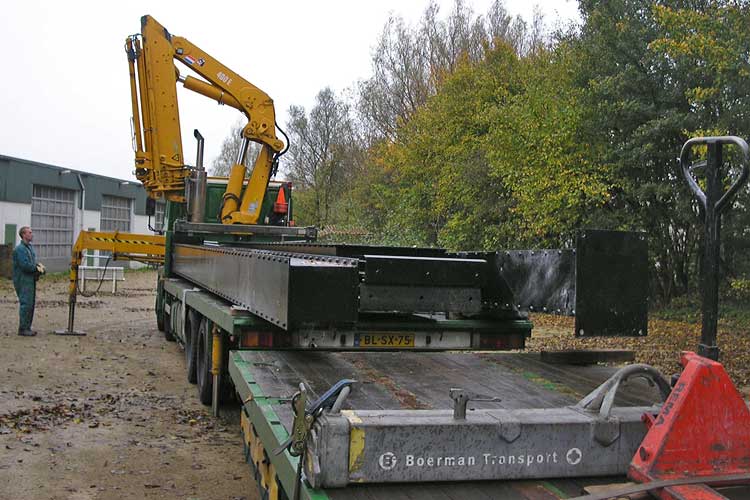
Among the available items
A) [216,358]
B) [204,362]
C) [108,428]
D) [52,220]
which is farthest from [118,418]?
[52,220]

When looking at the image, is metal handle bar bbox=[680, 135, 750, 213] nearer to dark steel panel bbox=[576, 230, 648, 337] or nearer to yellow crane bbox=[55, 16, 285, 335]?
dark steel panel bbox=[576, 230, 648, 337]

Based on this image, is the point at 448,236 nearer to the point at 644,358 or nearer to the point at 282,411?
the point at 644,358

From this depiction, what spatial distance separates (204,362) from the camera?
8.12 metres

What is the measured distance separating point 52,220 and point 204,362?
30.6 metres

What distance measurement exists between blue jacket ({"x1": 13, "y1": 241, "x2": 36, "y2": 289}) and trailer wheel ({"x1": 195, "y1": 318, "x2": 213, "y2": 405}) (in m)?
6.11

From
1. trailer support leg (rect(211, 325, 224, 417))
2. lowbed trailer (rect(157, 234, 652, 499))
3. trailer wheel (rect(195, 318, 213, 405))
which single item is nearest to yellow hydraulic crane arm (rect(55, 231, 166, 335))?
trailer wheel (rect(195, 318, 213, 405))

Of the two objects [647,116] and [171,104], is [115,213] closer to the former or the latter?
[171,104]

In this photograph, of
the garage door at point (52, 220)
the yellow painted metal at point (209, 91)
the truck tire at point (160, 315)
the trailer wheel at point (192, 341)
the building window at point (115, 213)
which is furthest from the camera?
the building window at point (115, 213)

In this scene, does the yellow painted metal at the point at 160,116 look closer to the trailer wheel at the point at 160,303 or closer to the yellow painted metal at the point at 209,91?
the yellow painted metal at the point at 209,91

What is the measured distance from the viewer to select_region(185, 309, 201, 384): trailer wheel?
876 centimetres

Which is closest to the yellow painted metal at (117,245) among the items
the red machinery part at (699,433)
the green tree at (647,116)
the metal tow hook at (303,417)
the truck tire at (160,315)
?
the truck tire at (160,315)

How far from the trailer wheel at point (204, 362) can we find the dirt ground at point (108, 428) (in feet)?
0.51

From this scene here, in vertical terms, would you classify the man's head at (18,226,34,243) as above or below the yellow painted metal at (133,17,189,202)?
below

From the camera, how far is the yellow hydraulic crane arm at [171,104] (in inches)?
500
